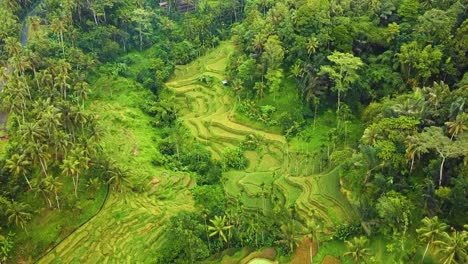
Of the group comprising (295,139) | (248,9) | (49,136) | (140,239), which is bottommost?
(140,239)

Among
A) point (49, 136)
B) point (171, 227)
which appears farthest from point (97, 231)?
point (49, 136)

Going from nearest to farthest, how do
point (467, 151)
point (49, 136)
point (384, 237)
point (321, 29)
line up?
point (467, 151) < point (384, 237) < point (49, 136) < point (321, 29)

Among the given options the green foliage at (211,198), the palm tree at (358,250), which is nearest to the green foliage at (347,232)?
the palm tree at (358,250)

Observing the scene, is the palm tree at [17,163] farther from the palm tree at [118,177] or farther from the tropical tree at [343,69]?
the tropical tree at [343,69]

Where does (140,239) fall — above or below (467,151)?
below

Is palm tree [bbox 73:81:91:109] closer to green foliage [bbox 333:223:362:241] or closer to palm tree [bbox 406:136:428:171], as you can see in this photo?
green foliage [bbox 333:223:362:241]

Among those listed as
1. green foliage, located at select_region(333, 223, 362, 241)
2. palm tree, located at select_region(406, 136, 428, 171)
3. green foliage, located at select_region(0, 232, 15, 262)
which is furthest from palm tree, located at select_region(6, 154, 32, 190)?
palm tree, located at select_region(406, 136, 428, 171)

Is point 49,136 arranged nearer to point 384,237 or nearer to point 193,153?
point 193,153
